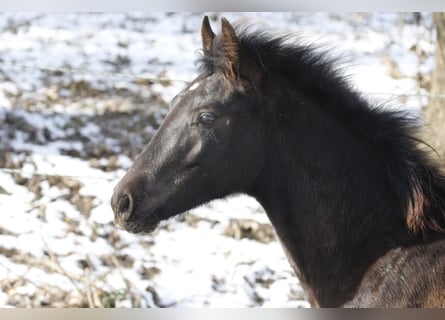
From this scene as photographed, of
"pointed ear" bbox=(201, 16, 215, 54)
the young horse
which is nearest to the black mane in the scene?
the young horse

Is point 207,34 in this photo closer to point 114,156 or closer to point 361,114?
point 361,114

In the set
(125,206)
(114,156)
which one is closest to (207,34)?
(125,206)

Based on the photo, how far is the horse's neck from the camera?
9.04 ft

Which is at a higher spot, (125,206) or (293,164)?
(293,164)

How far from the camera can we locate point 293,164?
2811mm

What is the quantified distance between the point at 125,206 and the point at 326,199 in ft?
2.71

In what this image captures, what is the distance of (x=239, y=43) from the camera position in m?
2.79

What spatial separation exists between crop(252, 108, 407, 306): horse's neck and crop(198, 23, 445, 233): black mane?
0.22 ft

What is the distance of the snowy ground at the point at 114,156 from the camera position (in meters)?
4.77

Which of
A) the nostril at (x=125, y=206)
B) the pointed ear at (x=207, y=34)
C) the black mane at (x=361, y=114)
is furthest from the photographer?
the pointed ear at (x=207, y=34)

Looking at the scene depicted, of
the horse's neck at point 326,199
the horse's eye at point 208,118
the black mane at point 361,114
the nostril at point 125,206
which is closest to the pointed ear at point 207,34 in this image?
the black mane at point 361,114

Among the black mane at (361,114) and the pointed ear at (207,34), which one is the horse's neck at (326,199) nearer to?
the black mane at (361,114)

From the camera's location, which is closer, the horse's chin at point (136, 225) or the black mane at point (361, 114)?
the black mane at point (361, 114)

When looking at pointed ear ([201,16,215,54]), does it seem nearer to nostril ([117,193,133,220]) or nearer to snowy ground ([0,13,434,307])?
snowy ground ([0,13,434,307])
